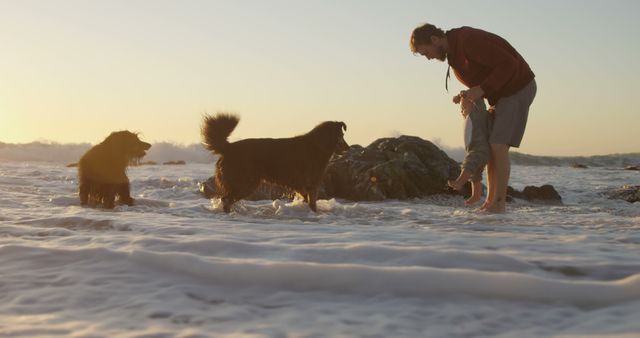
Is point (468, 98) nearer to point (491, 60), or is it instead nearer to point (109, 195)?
point (491, 60)

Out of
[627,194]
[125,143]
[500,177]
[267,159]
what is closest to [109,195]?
[125,143]

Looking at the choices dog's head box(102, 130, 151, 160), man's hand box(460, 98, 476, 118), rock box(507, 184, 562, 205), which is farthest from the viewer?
rock box(507, 184, 562, 205)

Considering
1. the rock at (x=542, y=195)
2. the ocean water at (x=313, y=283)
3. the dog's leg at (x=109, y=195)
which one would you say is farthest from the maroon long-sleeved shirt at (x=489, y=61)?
the dog's leg at (x=109, y=195)

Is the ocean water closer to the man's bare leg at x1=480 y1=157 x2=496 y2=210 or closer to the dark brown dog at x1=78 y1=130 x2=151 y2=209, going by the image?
the man's bare leg at x1=480 y1=157 x2=496 y2=210

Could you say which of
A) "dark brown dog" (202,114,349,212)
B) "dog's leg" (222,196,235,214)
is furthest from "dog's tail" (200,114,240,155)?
"dog's leg" (222,196,235,214)

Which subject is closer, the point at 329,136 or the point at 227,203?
the point at 227,203

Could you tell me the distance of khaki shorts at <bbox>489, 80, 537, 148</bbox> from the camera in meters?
5.95

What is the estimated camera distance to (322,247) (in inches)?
123

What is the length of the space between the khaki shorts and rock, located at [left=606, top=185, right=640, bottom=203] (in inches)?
151

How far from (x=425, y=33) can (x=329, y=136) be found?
1.65 m

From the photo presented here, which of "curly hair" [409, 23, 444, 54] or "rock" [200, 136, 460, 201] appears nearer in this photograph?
"curly hair" [409, 23, 444, 54]

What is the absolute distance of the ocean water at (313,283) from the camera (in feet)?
6.14

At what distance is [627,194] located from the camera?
30.1ft

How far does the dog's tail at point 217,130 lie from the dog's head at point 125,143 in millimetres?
1310
